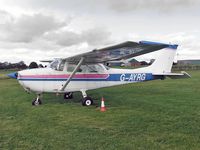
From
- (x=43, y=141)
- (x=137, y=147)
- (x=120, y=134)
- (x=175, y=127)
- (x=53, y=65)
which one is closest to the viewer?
(x=137, y=147)

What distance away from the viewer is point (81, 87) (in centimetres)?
1084

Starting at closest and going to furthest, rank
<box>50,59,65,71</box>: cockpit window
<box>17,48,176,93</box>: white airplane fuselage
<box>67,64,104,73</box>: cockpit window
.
A: <box>17,48,176,93</box>: white airplane fuselage < <box>50,59,65,71</box>: cockpit window < <box>67,64,104,73</box>: cockpit window

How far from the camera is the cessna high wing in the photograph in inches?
392

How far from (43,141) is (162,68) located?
27.1ft

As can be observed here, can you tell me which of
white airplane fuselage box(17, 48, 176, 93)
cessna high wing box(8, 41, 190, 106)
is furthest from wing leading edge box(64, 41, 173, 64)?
white airplane fuselage box(17, 48, 176, 93)

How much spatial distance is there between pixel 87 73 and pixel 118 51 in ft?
7.84

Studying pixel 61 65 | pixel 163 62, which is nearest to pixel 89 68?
pixel 61 65

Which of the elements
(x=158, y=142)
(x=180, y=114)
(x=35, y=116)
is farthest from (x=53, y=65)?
(x=158, y=142)

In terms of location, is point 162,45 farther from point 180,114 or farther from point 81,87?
point 81,87

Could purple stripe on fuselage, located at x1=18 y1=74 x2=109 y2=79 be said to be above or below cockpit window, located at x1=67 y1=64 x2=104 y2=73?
below

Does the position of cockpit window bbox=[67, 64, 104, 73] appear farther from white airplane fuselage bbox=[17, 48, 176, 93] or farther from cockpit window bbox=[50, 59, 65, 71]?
cockpit window bbox=[50, 59, 65, 71]

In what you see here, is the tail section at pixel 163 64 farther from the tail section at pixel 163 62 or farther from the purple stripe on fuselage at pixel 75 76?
the purple stripe on fuselage at pixel 75 76

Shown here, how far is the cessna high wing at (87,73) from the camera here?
9.95m

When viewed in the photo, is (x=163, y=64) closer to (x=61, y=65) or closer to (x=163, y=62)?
(x=163, y=62)
